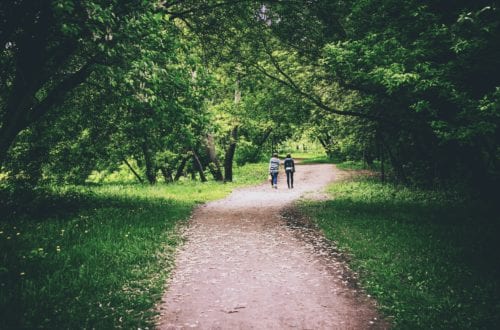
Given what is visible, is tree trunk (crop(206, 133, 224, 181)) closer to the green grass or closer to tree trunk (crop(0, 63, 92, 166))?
the green grass

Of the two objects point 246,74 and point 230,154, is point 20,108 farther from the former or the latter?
point 230,154

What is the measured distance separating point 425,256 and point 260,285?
12.2 feet

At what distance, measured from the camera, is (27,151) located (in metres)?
13.8

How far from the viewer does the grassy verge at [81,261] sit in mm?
4926

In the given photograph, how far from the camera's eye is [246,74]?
1420cm

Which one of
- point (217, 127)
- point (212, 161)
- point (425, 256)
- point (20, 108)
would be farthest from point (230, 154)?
point (425, 256)

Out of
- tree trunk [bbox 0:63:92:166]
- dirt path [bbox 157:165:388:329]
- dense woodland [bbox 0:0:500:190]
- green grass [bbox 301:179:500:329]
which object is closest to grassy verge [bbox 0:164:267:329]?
dirt path [bbox 157:165:388:329]

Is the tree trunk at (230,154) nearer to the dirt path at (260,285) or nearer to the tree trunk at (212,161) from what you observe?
the tree trunk at (212,161)

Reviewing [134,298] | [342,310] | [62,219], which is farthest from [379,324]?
[62,219]

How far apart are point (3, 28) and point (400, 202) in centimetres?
1400

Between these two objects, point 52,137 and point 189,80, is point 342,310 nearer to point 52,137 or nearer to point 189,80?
point 189,80

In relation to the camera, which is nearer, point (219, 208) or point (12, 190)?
point (12, 190)

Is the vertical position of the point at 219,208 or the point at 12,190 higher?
the point at 12,190

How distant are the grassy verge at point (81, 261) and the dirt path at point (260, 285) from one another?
19.9 inches
